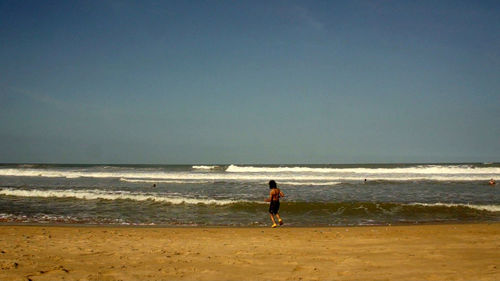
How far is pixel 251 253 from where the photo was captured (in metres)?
7.78

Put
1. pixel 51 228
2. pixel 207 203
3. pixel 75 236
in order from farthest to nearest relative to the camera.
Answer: pixel 207 203, pixel 51 228, pixel 75 236

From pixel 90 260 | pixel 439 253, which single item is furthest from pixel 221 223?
pixel 439 253

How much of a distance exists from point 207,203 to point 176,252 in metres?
9.96

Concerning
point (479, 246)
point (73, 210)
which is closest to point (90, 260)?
point (479, 246)

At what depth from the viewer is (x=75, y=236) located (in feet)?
32.8

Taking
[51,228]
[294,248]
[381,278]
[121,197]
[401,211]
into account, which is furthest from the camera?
[121,197]

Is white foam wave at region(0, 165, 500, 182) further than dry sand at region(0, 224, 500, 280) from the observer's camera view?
Yes

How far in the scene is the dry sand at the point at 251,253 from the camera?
6.07 meters

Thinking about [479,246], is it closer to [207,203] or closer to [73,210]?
[207,203]

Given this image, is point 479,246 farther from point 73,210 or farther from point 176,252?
point 73,210

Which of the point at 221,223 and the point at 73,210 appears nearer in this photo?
the point at 221,223

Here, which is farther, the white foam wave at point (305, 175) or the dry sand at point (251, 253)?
the white foam wave at point (305, 175)

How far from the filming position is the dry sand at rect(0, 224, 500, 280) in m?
6.07

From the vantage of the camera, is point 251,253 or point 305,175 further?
point 305,175
